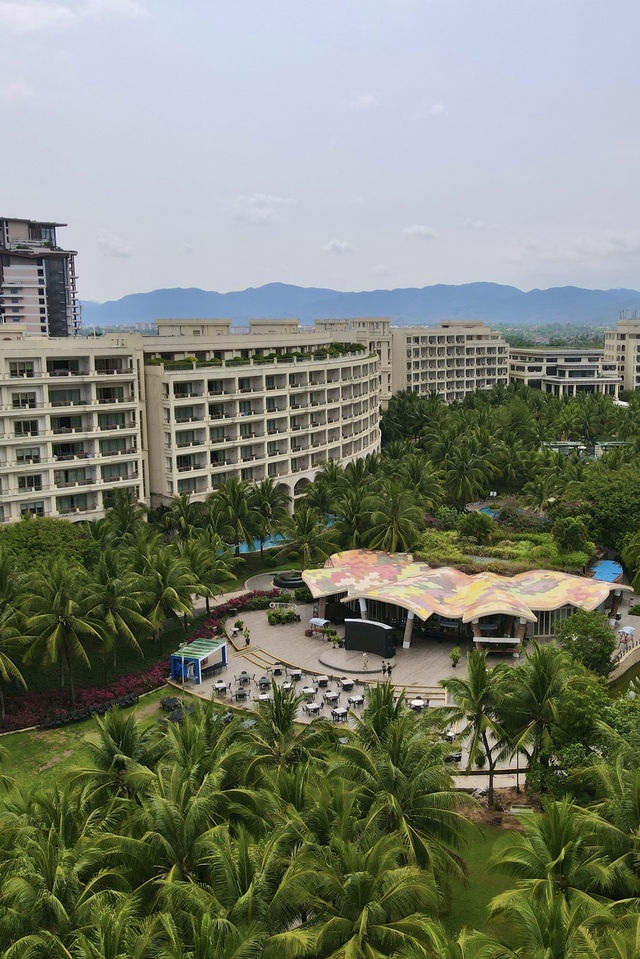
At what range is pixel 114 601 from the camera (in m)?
38.3

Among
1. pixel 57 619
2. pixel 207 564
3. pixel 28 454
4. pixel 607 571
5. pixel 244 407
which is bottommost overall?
pixel 607 571

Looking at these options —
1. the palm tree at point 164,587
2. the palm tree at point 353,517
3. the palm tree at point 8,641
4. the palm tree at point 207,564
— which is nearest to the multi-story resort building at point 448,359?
the palm tree at point 353,517

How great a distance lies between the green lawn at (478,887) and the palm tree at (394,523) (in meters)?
26.5

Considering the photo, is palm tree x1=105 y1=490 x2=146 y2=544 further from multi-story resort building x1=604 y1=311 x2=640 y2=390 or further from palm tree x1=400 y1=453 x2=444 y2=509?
multi-story resort building x1=604 y1=311 x2=640 y2=390

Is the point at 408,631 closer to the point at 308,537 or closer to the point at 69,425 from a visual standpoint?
the point at 308,537

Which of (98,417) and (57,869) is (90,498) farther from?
(57,869)

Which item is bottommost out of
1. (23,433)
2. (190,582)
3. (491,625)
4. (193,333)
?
(491,625)

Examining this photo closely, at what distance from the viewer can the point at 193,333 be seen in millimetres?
88250

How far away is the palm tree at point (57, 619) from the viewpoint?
3609cm

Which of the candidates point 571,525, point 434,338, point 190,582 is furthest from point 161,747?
point 434,338

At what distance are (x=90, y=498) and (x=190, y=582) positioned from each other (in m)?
21.2

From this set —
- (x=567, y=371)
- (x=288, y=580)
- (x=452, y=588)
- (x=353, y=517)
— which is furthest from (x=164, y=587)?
(x=567, y=371)

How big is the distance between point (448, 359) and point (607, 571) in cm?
9984

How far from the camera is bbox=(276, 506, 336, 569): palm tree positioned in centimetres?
5297
